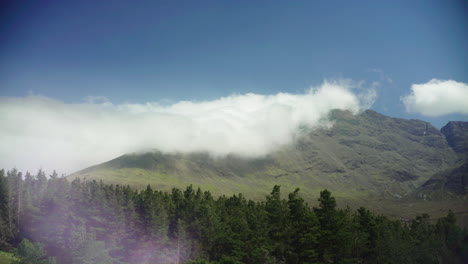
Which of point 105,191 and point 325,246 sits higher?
point 105,191

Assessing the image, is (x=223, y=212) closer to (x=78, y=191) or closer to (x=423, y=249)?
(x=78, y=191)

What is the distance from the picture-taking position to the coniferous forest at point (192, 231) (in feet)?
202

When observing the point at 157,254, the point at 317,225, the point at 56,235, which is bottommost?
the point at 157,254

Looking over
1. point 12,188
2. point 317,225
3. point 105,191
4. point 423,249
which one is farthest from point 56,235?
point 423,249

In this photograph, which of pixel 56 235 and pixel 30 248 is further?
pixel 56 235

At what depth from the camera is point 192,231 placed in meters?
88.5

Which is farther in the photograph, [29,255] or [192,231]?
[192,231]

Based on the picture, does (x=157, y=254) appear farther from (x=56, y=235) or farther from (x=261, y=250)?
(x=261, y=250)

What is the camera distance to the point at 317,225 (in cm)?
6056

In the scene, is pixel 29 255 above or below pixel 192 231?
below

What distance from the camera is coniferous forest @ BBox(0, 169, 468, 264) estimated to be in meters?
61.7

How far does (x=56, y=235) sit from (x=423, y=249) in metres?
99.2

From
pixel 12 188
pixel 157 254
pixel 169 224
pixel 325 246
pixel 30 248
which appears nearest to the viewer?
pixel 325 246

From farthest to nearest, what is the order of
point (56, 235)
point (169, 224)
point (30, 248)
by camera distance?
point (169, 224), point (56, 235), point (30, 248)
